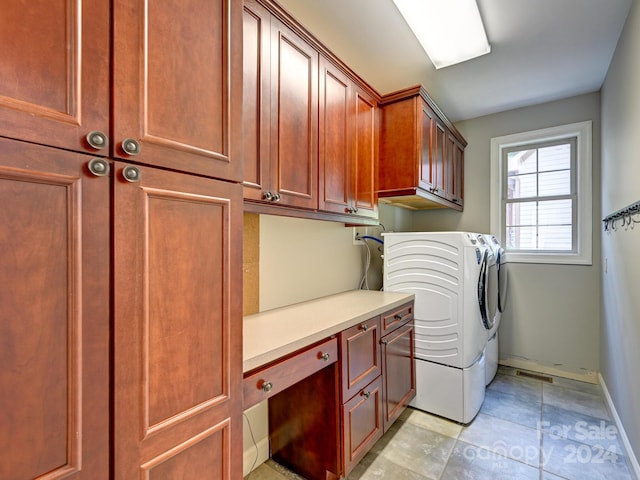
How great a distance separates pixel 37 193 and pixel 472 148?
3.68m

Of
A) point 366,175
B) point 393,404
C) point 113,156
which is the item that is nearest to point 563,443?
point 393,404

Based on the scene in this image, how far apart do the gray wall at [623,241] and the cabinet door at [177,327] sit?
2071 mm

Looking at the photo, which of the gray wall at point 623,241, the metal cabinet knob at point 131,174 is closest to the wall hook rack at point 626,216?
the gray wall at point 623,241

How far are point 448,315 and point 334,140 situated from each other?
1.44m

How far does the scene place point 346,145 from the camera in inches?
78.8

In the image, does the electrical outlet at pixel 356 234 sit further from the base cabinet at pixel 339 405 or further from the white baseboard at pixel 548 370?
the white baseboard at pixel 548 370

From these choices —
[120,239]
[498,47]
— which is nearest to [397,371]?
[120,239]

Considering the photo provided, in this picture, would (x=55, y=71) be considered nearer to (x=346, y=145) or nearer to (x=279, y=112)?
(x=279, y=112)

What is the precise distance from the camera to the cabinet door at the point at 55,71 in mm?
562

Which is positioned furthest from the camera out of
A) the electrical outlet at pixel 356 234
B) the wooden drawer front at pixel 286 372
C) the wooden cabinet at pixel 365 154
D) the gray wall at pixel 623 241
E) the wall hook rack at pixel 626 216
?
the electrical outlet at pixel 356 234

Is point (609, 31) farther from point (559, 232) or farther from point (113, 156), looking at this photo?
point (113, 156)

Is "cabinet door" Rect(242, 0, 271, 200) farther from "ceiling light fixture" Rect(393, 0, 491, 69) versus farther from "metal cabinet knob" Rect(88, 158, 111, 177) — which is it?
"ceiling light fixture" Rect(393, 0, 491, 69)

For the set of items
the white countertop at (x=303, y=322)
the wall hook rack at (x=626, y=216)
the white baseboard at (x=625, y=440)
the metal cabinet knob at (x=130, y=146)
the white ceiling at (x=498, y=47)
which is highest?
the white ceiling at (x=498, y=47)

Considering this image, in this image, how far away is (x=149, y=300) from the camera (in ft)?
2.47
